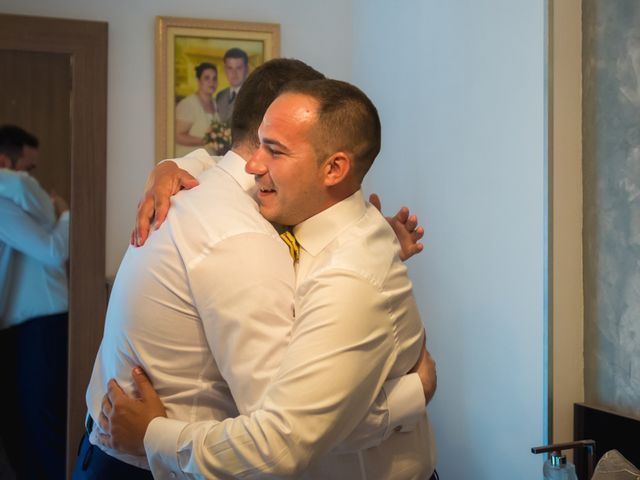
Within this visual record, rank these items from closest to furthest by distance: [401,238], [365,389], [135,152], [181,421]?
[365,389] → [181,421] → [401,238] → [135,152]

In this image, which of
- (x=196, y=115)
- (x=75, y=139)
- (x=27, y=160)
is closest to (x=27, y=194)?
(x=27, y=160)

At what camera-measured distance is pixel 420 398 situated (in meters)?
1.23

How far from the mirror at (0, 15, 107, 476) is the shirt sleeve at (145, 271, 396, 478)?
172 centimetres

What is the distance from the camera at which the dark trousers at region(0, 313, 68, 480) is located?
2.62 metres

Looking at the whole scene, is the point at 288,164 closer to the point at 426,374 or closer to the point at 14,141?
the point at 426,374

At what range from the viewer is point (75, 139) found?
Result: 106 inches

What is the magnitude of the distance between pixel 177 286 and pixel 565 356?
947mm

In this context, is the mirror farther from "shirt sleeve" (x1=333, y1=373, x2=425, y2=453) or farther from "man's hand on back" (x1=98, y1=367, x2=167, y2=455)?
"shirt sleeve" (x1=333, y1=373, x2=425, y2=453)

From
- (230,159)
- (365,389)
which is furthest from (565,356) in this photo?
(230,159)

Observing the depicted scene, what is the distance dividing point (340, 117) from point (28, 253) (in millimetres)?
1828

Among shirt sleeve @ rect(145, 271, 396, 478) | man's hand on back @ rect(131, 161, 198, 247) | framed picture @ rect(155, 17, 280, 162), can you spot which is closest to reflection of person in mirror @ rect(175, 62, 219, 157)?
framed picture @ rect(155, 17, 280, 162)

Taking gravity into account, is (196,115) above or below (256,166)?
above

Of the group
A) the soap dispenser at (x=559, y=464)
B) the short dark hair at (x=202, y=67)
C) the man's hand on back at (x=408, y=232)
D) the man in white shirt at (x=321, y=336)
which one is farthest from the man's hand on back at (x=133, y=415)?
the short dark hair at (x=202, y=67)

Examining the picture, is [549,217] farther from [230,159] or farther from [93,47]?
[93,47]
